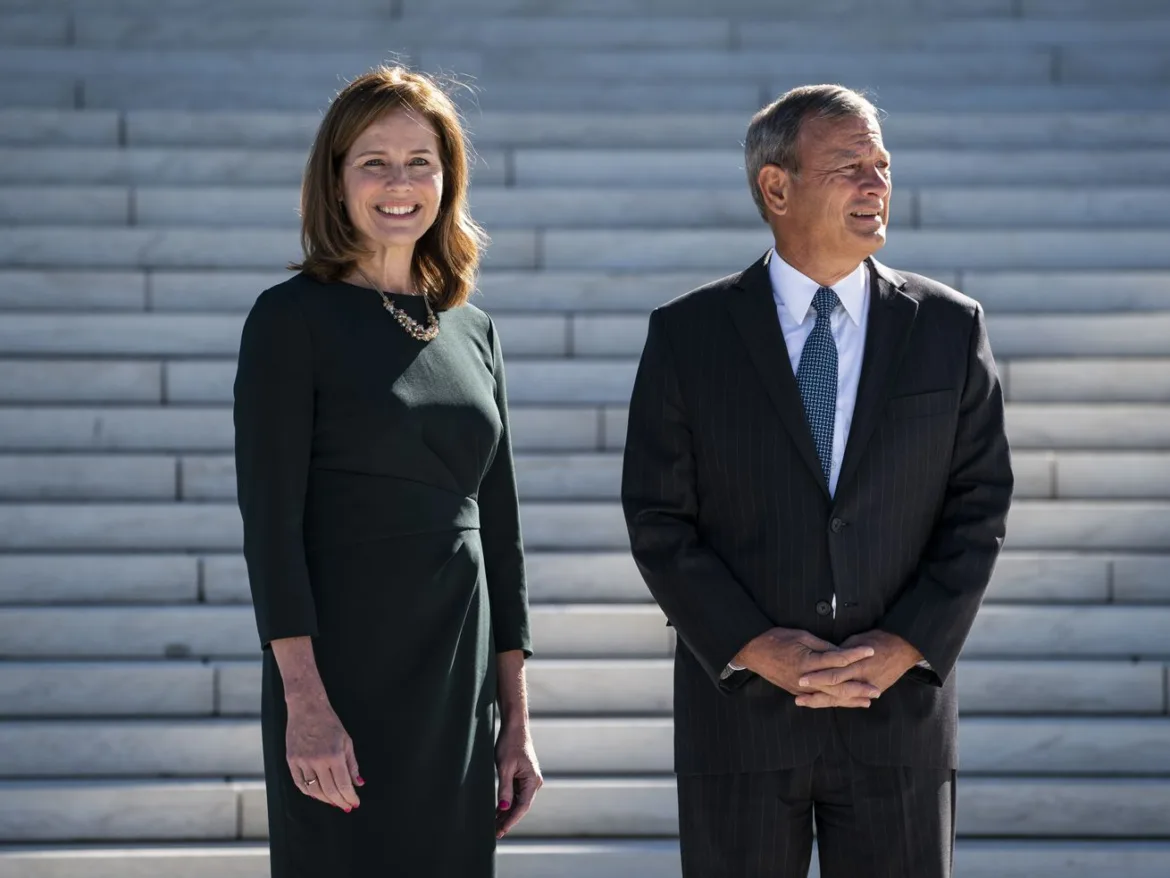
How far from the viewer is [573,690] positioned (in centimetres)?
497

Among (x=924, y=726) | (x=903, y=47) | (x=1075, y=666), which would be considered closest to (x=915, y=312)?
(x=924, y=726)

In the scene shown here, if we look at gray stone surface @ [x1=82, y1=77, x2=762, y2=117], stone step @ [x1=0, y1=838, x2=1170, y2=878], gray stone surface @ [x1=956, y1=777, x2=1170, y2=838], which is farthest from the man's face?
gray stone surface @ [x1=82, y1=77, x2=762, y2=117]

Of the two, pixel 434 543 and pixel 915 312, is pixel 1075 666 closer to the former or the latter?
pixel 915 312

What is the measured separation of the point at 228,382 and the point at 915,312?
3.68 metres

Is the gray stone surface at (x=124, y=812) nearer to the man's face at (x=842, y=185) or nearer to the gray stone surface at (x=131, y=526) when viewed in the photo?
the gray stone surface at (x=131, y=526)

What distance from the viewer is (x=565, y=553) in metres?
5.45

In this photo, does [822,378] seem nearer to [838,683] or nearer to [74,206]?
[838,683]

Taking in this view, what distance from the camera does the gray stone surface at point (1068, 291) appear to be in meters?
6.46

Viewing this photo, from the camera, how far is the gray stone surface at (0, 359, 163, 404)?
6.00m

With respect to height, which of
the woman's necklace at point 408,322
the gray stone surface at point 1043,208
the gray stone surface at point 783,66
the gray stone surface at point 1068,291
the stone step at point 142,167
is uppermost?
the gray stone surface at point 783,66

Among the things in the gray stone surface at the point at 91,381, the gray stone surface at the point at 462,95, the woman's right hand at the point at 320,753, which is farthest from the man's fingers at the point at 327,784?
the gray stone surface at the point at 462,95

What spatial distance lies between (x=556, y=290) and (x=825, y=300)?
Result: 3764mm

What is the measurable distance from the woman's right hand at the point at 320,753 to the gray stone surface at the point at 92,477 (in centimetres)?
327

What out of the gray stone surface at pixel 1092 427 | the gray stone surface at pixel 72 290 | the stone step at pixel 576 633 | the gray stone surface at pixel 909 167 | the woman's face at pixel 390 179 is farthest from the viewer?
the gray stone surface at pixel 909 167
